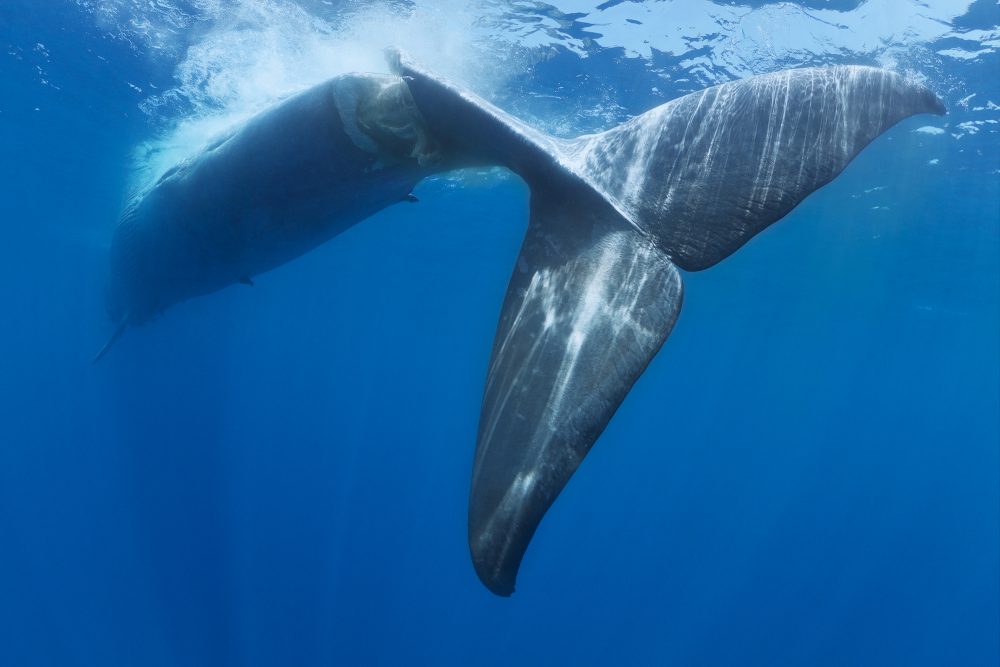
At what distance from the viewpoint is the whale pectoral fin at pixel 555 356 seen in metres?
3.13

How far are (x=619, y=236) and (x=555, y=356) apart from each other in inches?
35.0

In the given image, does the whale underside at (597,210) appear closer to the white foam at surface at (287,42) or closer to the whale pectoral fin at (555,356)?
the whale pectoral fin at (555,356)

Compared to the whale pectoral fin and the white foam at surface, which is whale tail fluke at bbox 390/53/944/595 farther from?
→ the white foam at surface

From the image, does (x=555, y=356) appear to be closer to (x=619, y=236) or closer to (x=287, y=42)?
(x=619, y=236)

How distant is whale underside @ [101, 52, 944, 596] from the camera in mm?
3301

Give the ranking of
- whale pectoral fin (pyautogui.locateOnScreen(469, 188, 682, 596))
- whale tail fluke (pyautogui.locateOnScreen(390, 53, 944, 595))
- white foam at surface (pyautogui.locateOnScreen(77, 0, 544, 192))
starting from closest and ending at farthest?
whale pectoral fin (pyautogui.locateOnScreen(469, 188, 682, 596))
whale tail fluke (pyautogui.locateOnScreen(390, 53, 944, 595))
white foam at surface (pyautogui.locateOnScreen(77, 0, 544, 192))

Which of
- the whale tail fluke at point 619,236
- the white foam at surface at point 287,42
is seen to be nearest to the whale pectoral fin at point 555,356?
the whale tail fluke at point 619,236

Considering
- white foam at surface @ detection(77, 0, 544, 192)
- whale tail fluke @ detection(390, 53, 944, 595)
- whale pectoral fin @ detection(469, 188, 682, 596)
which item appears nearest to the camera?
whale pectoral fin @ detection(469, 188, 682, 596)

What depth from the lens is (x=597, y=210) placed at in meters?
4.07

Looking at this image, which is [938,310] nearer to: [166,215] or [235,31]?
[235,31]

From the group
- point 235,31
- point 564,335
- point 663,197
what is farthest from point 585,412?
point 235,31

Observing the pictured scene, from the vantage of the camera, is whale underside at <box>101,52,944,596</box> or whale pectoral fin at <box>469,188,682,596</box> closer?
whale pectoral fin at <box>469,188,682,596</box>

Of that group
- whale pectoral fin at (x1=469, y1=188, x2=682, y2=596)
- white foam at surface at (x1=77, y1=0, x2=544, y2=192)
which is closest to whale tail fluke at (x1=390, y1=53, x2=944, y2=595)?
whale pectoral fin at (x1=469, y1=188, x2=682, y2=596)

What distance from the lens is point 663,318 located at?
11.9 feet
